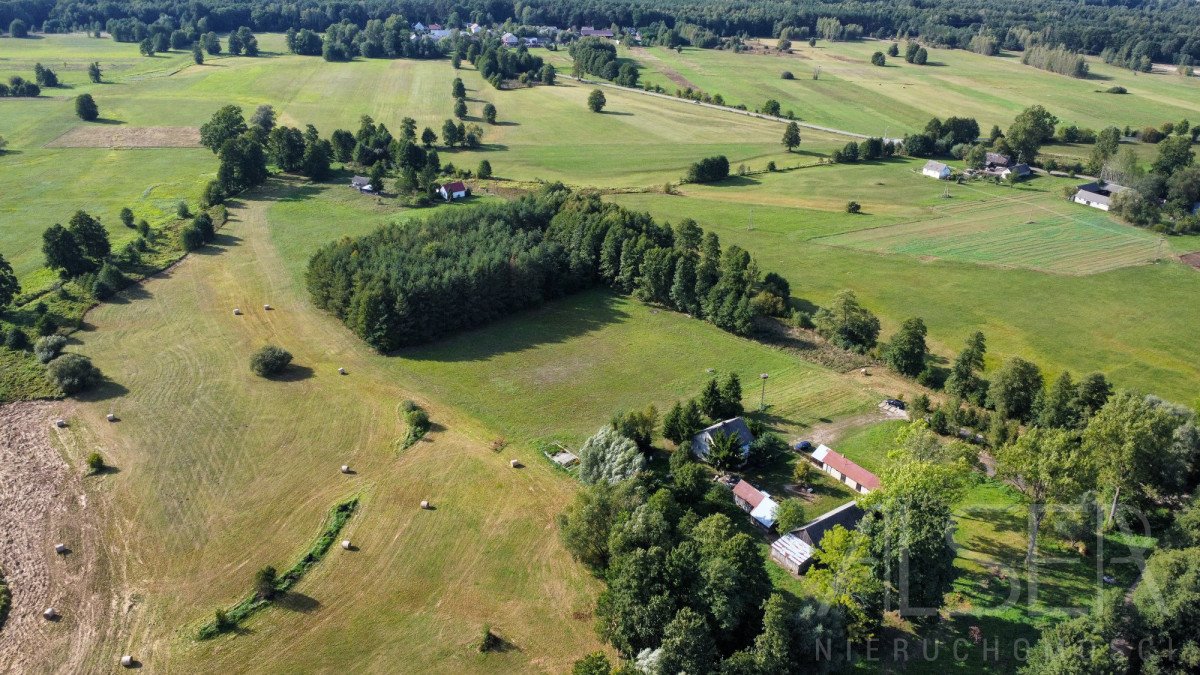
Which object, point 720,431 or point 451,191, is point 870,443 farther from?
point 451,191

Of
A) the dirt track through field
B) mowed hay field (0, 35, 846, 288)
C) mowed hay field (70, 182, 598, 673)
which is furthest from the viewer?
mowed hay field (0, 35, 846, 288)

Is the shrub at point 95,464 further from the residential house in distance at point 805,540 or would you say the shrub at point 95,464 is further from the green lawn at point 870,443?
the green lawn at point 870,443

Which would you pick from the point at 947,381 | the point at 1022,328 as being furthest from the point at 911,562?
the point at 1022,328

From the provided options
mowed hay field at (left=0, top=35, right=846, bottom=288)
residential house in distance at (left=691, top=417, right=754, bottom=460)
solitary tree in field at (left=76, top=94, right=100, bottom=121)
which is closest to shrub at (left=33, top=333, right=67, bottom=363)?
mowed hay field at (left=0, top=35, right=846, bottom=288)

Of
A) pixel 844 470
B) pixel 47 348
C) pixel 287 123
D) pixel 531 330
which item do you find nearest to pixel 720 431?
pixel 844 470

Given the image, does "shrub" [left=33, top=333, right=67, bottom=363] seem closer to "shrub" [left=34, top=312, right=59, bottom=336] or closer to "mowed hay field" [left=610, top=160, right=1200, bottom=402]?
"shrub" [left=34, top=312, right=59, bottom=336]

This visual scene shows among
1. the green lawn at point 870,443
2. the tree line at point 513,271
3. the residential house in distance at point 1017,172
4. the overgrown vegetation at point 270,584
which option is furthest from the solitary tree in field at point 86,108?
the residential house in distance at point 1017,172
